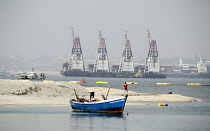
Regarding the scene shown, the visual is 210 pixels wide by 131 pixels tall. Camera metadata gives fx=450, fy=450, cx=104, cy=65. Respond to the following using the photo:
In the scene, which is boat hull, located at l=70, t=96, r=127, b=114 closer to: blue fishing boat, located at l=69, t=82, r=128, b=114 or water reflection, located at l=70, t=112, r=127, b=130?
blue fishing boat, located at l=69, t=82, r=128, b=114

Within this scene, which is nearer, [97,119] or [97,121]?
[97,121]

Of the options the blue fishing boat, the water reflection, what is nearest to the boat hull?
the blue fishing boat

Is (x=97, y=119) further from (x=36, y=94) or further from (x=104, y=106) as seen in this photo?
(x=36, y=94)

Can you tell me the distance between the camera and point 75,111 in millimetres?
53062

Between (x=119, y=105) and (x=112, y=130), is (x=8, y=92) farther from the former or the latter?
(x=112, y=130)

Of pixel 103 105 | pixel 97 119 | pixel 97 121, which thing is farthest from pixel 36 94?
pixel 97 121

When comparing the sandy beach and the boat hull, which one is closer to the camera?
the boat hull

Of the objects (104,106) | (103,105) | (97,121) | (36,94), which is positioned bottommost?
(97,121)

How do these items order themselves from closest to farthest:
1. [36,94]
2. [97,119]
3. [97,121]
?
[97,121] → [97,119] → [36,94]

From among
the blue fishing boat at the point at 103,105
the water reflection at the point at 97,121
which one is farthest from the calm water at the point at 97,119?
the blue fishing boat at the point at 103,105

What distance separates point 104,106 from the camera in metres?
50.5

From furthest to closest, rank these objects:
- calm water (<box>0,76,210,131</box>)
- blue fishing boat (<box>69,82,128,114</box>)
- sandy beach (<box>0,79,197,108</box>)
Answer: sandy beach (<box>0,79,197,108</box>) < blue fishing boat (<box>69,82,128,114</box>) < calm water (<box>0,76,210,131</box>)

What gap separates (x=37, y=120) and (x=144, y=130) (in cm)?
1136

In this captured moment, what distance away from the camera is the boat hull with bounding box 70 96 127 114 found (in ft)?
163
